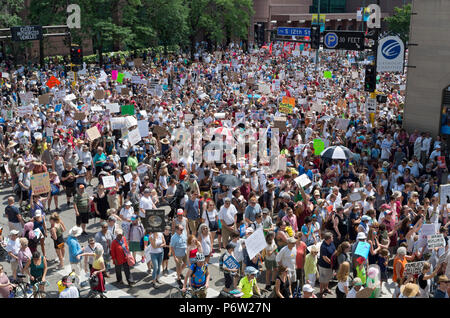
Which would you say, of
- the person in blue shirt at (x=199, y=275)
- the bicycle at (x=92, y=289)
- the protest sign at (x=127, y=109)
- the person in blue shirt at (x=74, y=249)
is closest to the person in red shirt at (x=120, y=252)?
the person in blue shirt at (x=74, y=249)

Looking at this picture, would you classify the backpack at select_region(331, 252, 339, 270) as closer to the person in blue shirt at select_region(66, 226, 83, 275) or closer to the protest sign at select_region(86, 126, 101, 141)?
the person in blue shirt at select_region(66, 226, 83, 275)

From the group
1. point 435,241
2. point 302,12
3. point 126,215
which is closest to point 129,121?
point 126,215

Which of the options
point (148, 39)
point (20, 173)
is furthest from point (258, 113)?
point (148, 39)

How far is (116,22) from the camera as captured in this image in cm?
4666

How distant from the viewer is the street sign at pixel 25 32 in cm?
3105

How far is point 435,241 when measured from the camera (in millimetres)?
10422

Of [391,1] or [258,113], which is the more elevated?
[391,1]

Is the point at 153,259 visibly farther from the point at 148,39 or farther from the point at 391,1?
the point at 391,1

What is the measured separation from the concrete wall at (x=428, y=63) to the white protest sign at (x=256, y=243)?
43.2ft

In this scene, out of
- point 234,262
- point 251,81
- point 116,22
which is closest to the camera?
point 234,262

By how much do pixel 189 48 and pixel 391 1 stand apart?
1885 inches

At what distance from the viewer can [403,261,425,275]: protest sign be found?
9469 millimetres

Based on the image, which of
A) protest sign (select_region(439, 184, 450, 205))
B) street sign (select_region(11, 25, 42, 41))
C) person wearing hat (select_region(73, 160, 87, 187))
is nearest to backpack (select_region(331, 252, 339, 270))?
protest sign (select_region(439, 184, 450, 205))

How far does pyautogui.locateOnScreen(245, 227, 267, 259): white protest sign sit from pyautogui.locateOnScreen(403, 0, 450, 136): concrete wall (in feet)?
43.2
